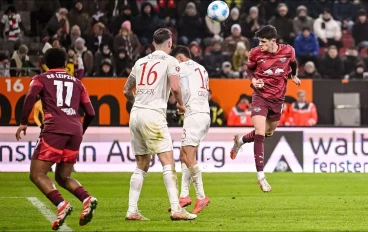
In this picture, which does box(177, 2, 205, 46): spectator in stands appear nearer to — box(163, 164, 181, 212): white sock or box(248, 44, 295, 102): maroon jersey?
box(248, 44, 295, 102): maroon jersey

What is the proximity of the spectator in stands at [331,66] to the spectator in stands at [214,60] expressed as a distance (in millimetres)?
2849

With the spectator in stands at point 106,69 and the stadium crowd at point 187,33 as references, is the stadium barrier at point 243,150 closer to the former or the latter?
the stadium crowd at point 187,33

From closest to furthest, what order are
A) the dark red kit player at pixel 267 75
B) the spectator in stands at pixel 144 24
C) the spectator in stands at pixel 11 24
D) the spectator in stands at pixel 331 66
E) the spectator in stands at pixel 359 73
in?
1. the dark red kit player at pixel 267 75
2. the spectator in stands at pixel 359 73
3. the spectator in stands at pixel 11 24
4. the spectator in stands at pixel 331 66
5. the spectator in stands at pixel 144 24

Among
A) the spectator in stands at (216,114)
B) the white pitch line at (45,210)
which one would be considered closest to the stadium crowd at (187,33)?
the spectator in stands at (216,114)

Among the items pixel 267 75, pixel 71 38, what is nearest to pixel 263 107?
pixel 267 75

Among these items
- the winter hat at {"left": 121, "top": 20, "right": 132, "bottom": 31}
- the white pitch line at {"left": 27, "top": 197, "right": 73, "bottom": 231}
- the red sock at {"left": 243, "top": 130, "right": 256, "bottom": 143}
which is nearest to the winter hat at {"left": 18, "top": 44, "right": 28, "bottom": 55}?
the winter hat at {"left": 121, "top": 20, "right": 132, "bottom": 31}

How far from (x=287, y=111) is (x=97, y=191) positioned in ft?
28.6

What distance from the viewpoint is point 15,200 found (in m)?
15.9

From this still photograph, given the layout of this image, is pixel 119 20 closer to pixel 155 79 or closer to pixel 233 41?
pixel 233 41

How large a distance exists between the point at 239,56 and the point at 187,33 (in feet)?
8.15

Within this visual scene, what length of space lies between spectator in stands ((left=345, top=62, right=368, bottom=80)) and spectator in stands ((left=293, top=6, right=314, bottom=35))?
2.40 meters

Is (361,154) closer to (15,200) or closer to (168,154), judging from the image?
(15,200)

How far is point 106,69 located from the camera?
85.5 feet

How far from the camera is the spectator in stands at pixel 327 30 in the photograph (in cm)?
2931
